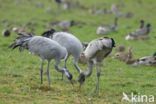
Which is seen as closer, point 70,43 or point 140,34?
point 70,43

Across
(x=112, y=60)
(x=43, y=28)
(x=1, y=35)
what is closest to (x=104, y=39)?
(x=112, y=60)

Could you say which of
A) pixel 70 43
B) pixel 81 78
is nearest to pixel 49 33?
pixel 70 43

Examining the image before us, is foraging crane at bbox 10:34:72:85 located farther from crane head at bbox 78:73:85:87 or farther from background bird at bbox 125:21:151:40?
background bird at bbox 125:21:151:40

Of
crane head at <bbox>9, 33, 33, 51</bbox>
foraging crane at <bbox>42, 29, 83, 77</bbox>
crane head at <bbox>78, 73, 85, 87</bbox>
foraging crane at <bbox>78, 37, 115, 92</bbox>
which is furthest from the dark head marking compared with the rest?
crane head at <bbox>78, 73, 85, 87</bbox>

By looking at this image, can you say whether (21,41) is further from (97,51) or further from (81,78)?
(97,51)

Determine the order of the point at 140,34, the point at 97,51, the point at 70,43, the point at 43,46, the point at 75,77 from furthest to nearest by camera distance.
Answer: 1. the point at 140,34
2. the point at 75,77
3. the point at 70,43
4. the point at 43,46
5. the point at 97,51

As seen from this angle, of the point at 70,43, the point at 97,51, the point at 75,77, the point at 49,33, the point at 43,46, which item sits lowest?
the point at 75,77

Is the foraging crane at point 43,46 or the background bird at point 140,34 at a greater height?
the background bird at point 140,34

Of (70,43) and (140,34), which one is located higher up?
(140,34)

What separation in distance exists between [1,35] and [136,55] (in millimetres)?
8986

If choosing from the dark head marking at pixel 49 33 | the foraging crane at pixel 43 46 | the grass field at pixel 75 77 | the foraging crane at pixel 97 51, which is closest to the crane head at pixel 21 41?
the foraging crane at pixel 43 46

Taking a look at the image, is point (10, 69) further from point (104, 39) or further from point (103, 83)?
point (104, 39)

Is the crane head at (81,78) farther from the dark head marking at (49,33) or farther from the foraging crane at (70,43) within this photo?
the dark head marking at (49,33)

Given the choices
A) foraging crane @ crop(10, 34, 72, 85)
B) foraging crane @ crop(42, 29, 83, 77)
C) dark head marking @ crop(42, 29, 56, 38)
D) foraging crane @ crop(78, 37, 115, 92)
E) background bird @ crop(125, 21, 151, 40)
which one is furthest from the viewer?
background bird @ crop(125, 21, 151, 40)
